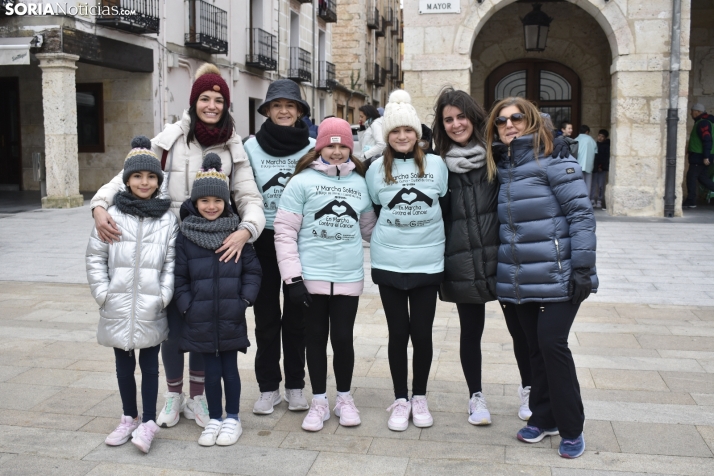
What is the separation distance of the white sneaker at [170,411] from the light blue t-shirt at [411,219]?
1.22 metres

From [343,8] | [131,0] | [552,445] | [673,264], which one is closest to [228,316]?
[552,445]

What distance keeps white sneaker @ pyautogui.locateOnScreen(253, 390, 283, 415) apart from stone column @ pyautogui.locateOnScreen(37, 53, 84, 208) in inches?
412

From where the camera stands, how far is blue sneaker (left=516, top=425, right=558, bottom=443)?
3576 mm

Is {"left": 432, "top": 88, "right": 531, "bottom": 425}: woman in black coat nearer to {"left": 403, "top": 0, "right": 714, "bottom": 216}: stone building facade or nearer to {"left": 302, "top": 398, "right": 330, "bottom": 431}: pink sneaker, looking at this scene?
{"left": 302, "top": 398, "right": 330, "bottom": 431}: pink sneaker

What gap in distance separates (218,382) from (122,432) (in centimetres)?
49

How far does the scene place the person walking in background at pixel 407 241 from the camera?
371 cm

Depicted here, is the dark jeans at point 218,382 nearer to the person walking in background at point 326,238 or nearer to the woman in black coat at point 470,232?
the person walking in background at point 326,238

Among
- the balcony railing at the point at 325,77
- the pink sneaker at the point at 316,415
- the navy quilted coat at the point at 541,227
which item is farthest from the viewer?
the balcony railing at the point at 325,77

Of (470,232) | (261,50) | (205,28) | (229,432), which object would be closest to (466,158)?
(470,232)

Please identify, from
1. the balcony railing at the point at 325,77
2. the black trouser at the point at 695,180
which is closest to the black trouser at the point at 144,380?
the black trouser at the point at 695,180

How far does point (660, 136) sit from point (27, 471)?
10591 millimetres

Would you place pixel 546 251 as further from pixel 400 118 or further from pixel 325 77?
pixel 325 77

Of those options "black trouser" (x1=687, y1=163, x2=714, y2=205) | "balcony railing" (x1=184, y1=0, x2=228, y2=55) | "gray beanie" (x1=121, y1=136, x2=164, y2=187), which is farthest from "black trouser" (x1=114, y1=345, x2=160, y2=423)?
"balcony railing" (x1=184, y1=0, x2=228, y2=55)

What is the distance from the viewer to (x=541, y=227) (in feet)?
11.3
